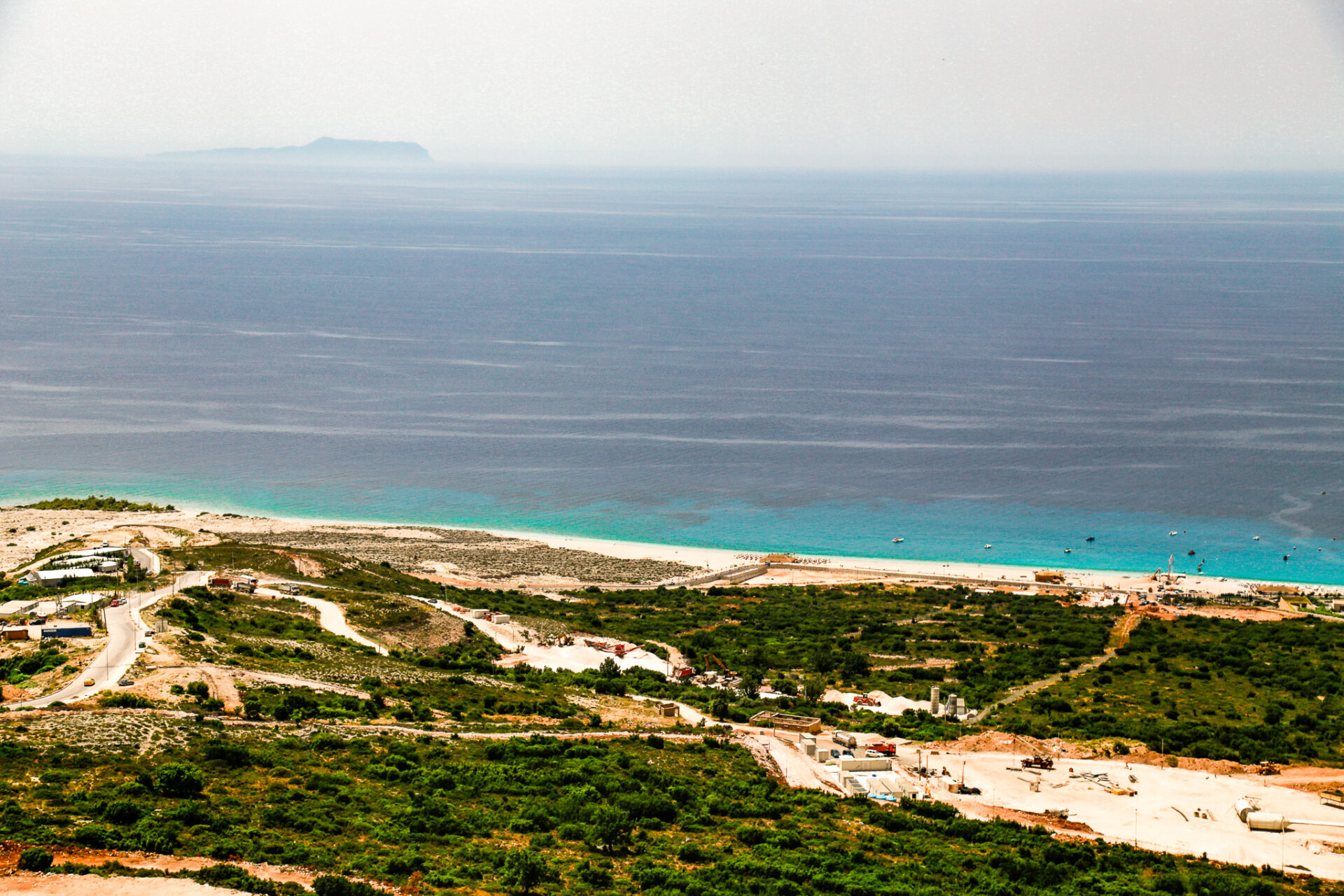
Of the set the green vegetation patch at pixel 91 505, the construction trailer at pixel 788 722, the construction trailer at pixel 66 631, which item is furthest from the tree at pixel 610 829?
the green vegetation patch at pixel 91 505

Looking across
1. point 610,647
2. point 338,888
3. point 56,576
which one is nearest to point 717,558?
point 610,647

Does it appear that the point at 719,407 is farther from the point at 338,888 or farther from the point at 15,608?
the point at 338,888

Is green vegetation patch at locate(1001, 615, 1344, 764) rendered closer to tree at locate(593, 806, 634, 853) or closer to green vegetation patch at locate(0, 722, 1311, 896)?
green vegetation patch at locate(0, 722, 1311, 896)

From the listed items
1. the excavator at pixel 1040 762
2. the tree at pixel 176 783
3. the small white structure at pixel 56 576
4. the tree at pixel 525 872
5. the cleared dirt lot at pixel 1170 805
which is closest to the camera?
the tree at pixel 525 872

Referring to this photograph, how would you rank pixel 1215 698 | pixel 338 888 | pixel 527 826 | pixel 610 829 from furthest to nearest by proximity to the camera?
pixel 1215 698
pixel 527 826
pixel 610 829
pixel 338 888

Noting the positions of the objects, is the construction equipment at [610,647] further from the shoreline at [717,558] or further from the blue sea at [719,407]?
the blue sea at [719,407]

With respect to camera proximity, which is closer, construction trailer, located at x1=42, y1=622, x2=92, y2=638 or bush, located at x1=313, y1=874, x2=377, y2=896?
bush, located at x1=313, y1=874, x2=377, y2=896

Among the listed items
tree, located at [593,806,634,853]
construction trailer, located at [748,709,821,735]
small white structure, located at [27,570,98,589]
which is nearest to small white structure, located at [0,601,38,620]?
small white structure, located at [27,570,98,589]
